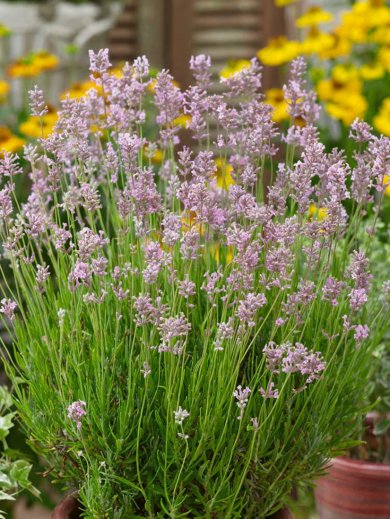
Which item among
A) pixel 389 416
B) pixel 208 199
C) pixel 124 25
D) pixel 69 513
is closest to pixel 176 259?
pixel 208 199

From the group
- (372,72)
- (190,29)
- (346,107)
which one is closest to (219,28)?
(190,29)

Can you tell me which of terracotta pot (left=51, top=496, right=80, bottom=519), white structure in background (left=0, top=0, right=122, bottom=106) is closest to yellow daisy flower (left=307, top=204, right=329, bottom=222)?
terracotta pot (left=51, top=496, right=80, bottom=519)

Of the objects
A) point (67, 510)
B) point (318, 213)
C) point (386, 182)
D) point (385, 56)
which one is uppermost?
point (386, 182)

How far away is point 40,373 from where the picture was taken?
110 centimetres

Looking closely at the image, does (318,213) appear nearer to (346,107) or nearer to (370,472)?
(370,472)

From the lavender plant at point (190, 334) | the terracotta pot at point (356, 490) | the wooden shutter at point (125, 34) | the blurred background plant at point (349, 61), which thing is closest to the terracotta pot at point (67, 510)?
the lavender plant at point (190, 334)

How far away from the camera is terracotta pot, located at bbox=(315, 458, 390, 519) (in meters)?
1.44

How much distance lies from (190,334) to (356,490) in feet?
1.68

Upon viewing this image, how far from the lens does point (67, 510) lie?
1157 mm

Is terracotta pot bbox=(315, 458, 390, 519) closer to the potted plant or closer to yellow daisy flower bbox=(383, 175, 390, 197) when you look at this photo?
the potted plant

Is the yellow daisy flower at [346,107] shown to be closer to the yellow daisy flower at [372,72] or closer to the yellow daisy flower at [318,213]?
the yellow daisy flower at [372,72]

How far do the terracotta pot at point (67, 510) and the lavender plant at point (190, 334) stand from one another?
0.5 inches

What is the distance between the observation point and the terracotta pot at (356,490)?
144 cm

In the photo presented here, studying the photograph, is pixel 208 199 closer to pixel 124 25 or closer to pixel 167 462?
pixel 167 462
